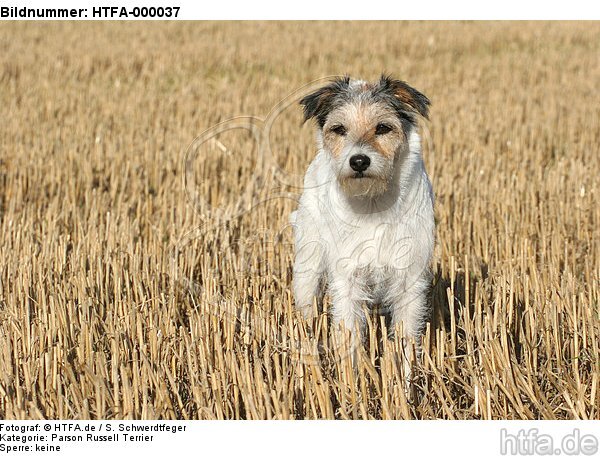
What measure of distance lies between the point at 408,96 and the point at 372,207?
0.60 meters

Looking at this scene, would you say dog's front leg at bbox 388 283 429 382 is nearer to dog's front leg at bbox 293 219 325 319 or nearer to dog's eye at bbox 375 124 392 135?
dog's front leg at bbox 293 219 325 319

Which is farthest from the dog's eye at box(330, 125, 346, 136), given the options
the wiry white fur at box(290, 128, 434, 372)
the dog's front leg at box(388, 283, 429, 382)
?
the dog's front leg at box(388, 283, 429, 382)

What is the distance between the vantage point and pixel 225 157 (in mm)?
8258

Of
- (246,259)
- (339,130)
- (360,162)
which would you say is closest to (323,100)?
(339,130)

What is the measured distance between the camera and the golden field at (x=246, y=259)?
11.2 feet

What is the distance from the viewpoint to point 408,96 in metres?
4.02

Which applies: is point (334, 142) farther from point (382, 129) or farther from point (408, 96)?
point (408, 96)

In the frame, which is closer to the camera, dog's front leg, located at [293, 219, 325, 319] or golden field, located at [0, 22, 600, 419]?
golden field, located at [0, 22, 600, 419]

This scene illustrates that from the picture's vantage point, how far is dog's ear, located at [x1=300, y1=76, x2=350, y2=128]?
4074 millimetres

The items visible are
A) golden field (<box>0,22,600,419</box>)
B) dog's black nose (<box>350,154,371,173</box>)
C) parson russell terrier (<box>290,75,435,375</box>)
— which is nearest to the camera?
golden field (<box>0,22,600,419</box>)

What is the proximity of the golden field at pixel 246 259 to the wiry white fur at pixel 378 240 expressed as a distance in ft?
0.74

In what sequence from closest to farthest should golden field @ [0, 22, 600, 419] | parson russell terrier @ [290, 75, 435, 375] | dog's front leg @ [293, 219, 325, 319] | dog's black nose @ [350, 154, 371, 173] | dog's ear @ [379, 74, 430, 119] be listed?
golden field @ [0, 22, 600, 419]
dog's black nose @ [350, 154, 371, 173]
parson russell terrier @ [290, 75, 435, 375]
dog's ear @ [379, 74, 430, 119]
dog's front leg @ [293, 219, 325, 319]

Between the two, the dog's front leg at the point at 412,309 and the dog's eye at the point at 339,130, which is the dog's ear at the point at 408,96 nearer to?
the dog's eye at the point at 339,130
